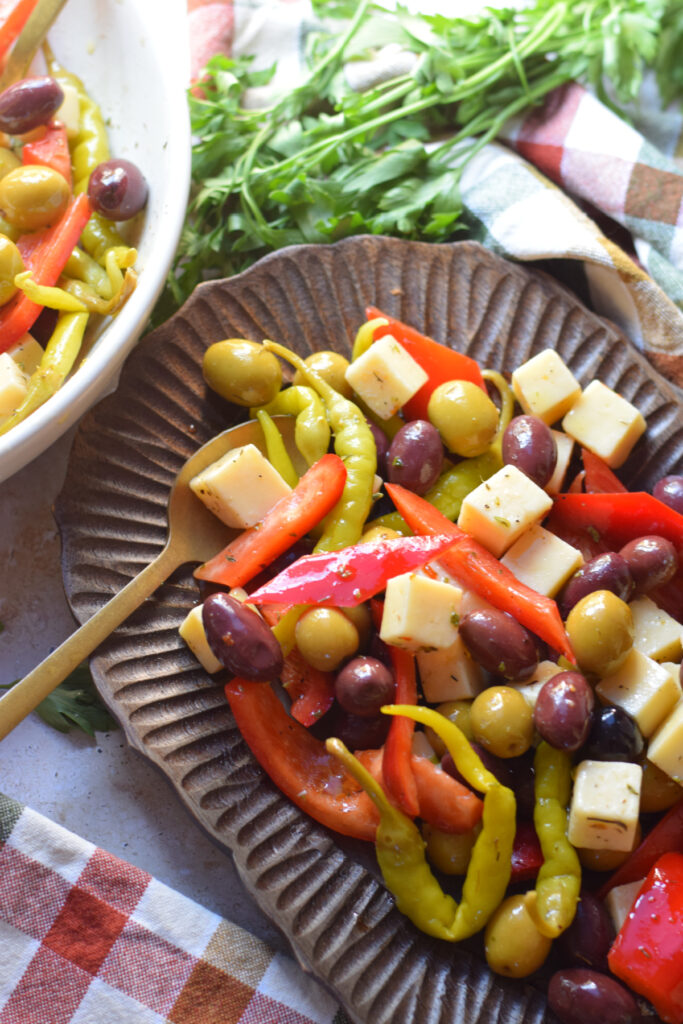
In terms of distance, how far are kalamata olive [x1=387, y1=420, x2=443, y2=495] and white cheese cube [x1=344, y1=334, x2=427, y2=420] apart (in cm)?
8

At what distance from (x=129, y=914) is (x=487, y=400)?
47.8 inches

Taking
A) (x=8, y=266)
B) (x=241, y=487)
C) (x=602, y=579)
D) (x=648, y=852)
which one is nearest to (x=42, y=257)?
(x=8, y=266)

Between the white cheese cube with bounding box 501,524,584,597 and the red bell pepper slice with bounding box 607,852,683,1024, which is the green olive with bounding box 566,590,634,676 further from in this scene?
the red bell pepper slice with bounding box 607,852,683,1024

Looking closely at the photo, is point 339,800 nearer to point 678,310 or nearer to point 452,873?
point 452,873

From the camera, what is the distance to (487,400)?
1799mm

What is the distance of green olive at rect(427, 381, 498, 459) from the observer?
1.77 meters

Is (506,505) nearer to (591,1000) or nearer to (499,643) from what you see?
(499,643)

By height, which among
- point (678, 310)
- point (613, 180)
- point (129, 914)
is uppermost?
point (613, 180)

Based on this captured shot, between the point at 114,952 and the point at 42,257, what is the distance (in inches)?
52.4

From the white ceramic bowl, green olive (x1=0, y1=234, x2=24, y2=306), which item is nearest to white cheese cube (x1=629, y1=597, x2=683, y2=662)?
the white ceramic bowl

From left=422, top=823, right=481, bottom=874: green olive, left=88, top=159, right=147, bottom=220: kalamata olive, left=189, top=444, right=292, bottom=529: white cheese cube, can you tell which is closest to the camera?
left=422, top=823, right=481, bottom=874: green olive

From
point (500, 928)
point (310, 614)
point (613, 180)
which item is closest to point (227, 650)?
point (310, 614)

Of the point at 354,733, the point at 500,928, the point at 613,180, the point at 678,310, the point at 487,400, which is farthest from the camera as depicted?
the point at 613,180

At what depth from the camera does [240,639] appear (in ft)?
4.94
